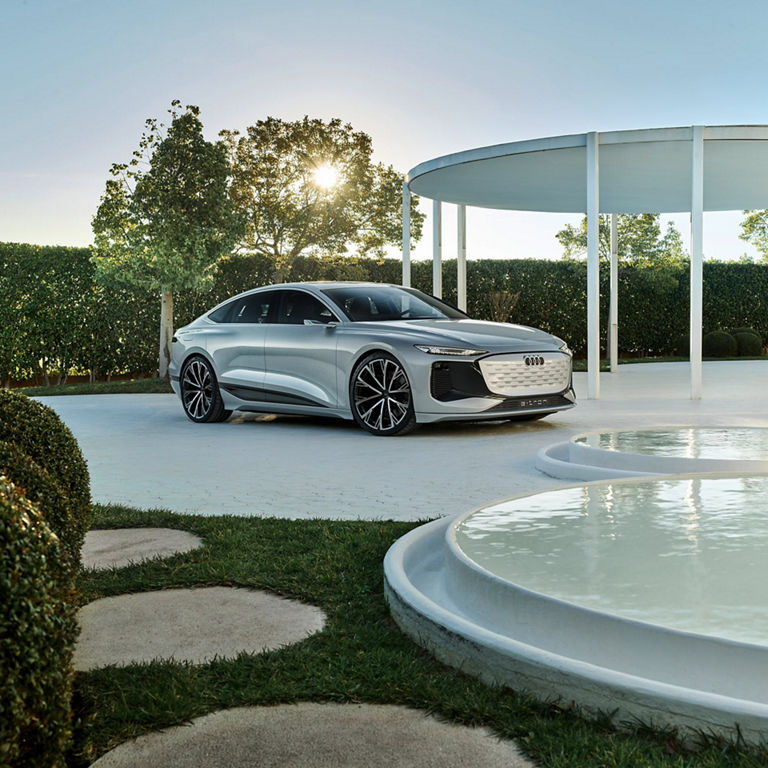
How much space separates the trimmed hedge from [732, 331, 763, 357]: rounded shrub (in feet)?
74.8

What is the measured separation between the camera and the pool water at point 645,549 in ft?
10.3

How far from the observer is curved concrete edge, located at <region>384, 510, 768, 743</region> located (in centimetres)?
235

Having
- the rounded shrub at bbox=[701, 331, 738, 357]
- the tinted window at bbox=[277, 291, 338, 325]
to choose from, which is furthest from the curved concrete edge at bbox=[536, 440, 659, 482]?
the rounded shrub at bbox=[701, 331, 738, 357]

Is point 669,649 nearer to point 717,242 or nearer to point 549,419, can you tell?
point 549,419

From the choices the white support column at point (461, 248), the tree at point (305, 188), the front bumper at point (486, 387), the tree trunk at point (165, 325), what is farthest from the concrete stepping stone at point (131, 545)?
the tree at point (305, 188)

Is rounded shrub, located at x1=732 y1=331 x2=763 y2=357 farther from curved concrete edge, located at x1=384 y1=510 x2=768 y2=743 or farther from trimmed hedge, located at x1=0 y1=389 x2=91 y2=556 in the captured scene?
trimmed hedge, located at x1=0 y1=389 x2=91 y2=556

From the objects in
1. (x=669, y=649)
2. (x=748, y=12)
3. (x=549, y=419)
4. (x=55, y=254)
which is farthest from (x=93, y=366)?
(x=669, y=649)

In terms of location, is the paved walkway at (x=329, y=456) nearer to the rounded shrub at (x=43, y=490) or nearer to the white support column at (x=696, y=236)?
the white support column at (x=696, y=236)

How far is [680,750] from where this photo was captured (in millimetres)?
2352

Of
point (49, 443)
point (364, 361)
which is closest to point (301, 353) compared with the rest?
point (364, 361)

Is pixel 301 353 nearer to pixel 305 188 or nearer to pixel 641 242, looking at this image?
pixel 305 188

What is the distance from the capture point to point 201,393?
1073cm

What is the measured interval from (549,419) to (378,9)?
30.6ft

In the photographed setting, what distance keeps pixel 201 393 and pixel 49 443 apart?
682 centimetres
